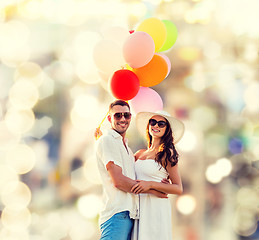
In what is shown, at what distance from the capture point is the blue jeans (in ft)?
4.58

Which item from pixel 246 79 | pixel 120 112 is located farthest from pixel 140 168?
pixel 246 79

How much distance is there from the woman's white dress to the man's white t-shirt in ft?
0.12

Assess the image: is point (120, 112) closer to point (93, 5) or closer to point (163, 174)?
point (163, 174)

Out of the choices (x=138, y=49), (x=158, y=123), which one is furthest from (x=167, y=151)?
(x=138, y=49)

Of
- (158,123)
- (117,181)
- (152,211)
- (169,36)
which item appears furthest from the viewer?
(169,36)

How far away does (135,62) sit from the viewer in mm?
1638

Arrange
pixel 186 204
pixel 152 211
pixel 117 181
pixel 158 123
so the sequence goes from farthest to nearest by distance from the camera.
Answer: pixel 186 204, pixel 158 123, pixel 152 211, pixel 117 181

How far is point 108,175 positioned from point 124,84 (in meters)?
0.40

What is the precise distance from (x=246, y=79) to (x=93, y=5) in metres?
1.54

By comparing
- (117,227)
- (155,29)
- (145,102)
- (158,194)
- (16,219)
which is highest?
(155,29)

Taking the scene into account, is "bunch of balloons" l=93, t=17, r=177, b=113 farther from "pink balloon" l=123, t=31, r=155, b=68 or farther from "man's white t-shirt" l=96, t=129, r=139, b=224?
"man's white t-shirt" l=96, t=129, r=139, b=224

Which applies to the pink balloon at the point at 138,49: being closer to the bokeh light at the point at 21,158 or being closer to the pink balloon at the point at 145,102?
the pink balloon at the point at 145,102

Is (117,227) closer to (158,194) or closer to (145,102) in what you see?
(158,194)

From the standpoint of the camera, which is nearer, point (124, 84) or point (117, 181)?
point (117, 181)
